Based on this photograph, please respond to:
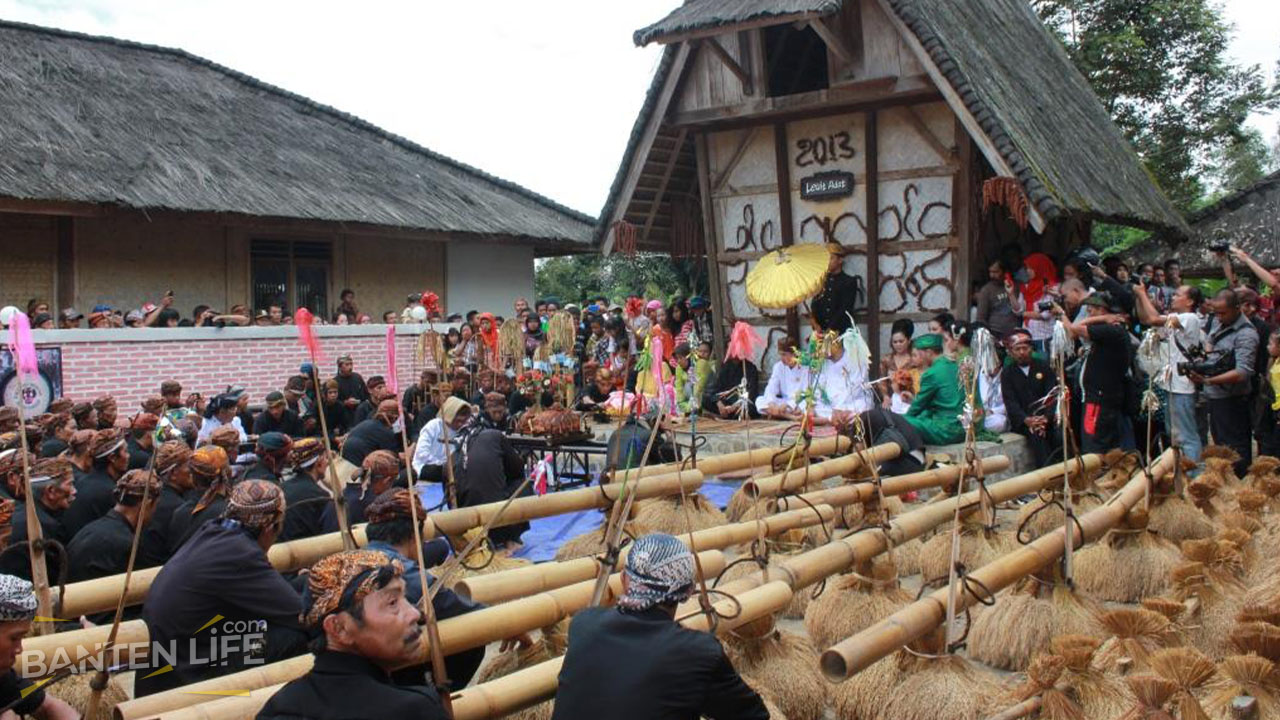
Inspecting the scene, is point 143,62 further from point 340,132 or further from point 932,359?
point 932,359

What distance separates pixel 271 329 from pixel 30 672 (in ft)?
35.3

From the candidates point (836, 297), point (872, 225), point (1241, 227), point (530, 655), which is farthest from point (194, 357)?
point (1241, 227)

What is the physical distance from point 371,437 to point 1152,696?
258 inches

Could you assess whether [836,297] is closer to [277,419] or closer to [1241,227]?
[277,419]

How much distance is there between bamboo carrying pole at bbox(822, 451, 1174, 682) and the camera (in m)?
3.99

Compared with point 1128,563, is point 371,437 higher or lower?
higher

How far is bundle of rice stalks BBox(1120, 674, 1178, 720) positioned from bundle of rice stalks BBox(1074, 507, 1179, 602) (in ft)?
9.95

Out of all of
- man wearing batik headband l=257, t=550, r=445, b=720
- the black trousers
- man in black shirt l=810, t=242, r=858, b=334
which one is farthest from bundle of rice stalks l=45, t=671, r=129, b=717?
man in black shirt l=810, t=242, r=858, b=334

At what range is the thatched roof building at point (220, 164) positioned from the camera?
14.0 metres

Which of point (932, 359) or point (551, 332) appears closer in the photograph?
point (932, 359)

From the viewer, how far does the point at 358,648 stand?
9.68 feet

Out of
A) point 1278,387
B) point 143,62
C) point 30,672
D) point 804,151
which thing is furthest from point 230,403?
point 143,62

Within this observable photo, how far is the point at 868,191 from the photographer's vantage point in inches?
492

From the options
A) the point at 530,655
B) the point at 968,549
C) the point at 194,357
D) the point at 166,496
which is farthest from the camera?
the point at 194,357
